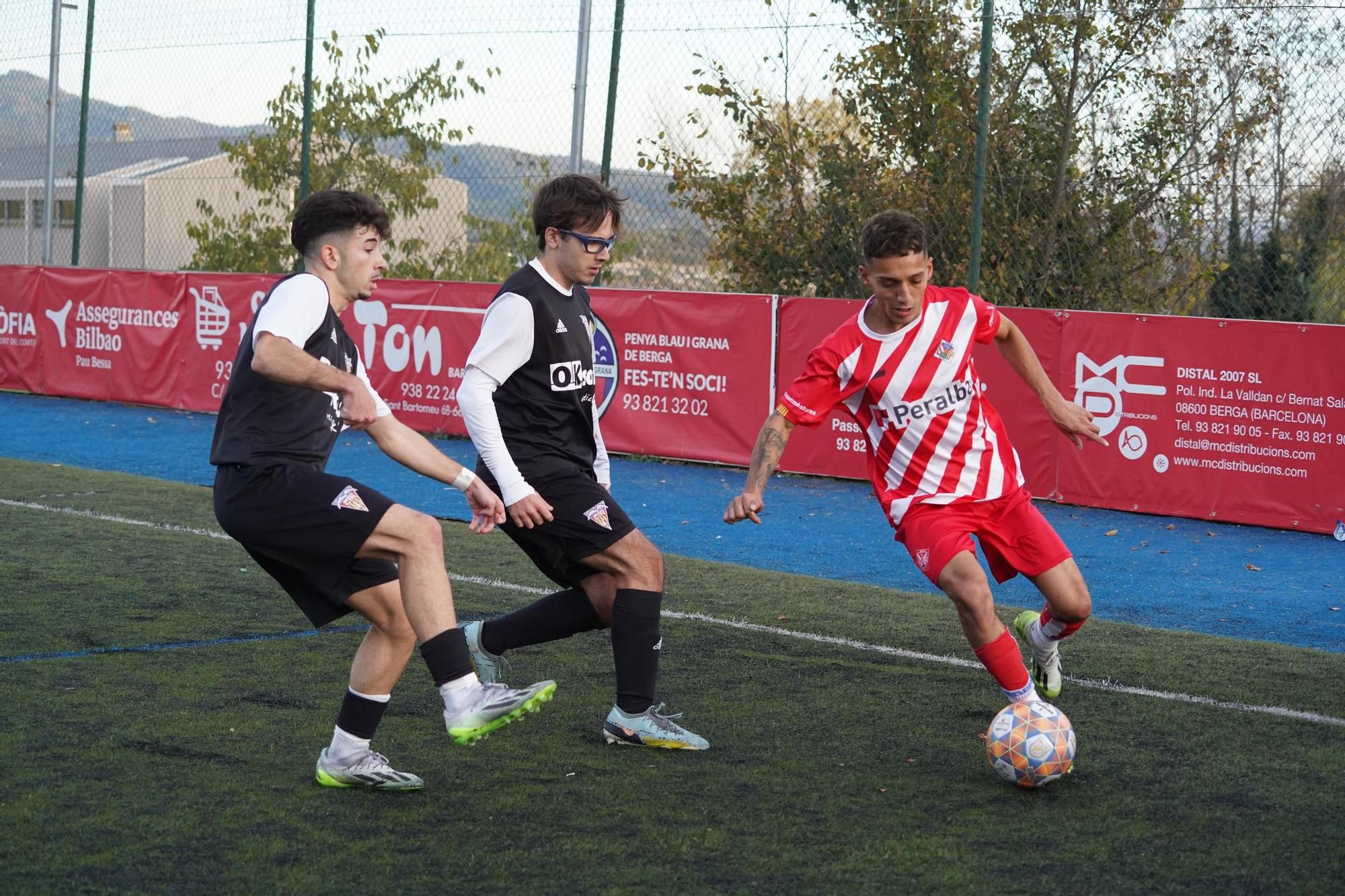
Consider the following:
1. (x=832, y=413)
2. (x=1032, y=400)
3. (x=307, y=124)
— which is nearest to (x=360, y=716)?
(x=1032, y=400)

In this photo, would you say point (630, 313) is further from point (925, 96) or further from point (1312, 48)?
point (1312, 48)

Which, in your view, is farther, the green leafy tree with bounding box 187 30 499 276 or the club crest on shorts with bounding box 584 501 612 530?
the green leafy tree with bounding box 187 30 499 276

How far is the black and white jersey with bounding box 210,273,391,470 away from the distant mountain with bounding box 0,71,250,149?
14647mm

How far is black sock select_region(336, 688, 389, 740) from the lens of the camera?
4539mm

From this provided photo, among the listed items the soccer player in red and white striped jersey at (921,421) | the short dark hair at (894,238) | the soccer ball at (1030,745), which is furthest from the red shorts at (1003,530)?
the short dark hair at (894,238)

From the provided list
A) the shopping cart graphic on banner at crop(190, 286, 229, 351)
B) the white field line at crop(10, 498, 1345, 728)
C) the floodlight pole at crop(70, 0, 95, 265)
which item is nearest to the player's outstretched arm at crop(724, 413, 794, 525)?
the white field line at crop(10, 498, 1345, 728)

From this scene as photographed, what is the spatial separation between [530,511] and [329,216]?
1.07 metres

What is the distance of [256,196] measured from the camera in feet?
59.4

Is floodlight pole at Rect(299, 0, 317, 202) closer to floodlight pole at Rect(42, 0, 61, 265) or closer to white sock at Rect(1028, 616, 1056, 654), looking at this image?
floodlight pole at Rect(42, 0, 61, 265)

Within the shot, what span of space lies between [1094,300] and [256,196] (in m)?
10.5

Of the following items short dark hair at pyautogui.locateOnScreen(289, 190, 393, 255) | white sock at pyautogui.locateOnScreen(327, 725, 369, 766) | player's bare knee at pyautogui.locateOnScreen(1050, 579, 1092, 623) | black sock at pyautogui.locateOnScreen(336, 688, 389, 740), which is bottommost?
white sock at pyautogui.locateOnScreen(327, 725, 369, 766)

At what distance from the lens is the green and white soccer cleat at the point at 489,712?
→ 427cm

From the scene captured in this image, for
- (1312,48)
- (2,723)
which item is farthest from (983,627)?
(1312,48)

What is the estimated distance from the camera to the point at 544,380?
5.14 m
